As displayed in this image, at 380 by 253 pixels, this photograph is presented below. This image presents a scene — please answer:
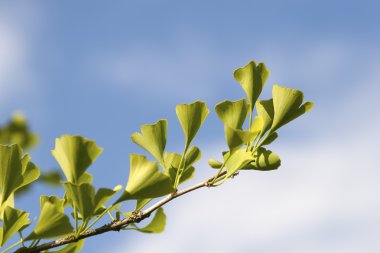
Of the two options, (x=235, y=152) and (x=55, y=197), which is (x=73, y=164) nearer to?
(x=55, y=197)

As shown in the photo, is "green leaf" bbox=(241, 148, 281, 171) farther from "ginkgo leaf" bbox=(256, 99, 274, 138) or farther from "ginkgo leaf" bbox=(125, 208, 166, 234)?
"ginkgo leaf" bbox=(125, 208, 166, 234)

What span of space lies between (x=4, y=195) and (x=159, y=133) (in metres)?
0.46

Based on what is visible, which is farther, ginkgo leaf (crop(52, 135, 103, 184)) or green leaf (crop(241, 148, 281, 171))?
green leaf (crop(241, 148, 281, 171))

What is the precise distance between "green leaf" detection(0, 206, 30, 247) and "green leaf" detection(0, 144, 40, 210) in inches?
3.5

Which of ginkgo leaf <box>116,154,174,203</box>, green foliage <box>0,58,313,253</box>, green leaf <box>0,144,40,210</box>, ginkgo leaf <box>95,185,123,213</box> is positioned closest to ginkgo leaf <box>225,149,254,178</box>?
green foliage <box>0,58,313,253</box>

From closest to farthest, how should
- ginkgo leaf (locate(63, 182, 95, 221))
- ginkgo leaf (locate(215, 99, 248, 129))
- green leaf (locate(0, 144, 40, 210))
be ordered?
ginkgo leaf (locate(63, 182, 95, 221)) → green leaf (locate(0, 144, 40, 210)) → ginkgo leaf (locate(215, 99, 248, 129))

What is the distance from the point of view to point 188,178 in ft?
4.73

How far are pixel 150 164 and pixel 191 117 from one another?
0.87ft

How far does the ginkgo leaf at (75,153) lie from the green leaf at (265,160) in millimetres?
443

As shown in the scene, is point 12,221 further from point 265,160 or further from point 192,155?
point 265,160

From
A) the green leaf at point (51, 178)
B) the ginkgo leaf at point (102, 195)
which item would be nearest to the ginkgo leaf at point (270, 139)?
the ginkgo leaf at point (102, 195)

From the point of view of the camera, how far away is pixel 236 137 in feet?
4.25

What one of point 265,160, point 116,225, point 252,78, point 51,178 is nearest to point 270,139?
point 265,160

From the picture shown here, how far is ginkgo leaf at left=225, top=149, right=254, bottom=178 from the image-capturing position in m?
1.32
